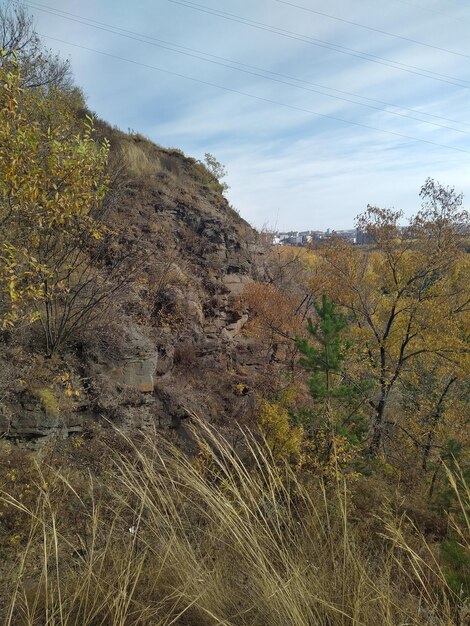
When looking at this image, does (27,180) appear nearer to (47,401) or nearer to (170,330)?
(47,401)

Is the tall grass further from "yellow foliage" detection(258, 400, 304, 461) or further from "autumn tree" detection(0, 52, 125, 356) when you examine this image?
"yellow foliage" detection(258, 400, 304, 461)

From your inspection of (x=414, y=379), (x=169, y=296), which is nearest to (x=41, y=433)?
(x=169, y=296)

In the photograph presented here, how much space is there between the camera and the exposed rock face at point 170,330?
9.68 meters

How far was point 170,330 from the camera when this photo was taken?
1338 cm

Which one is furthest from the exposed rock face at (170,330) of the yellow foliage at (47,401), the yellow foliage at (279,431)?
the yellow foliage at (279,431)

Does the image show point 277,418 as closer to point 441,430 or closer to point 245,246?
point 441,430

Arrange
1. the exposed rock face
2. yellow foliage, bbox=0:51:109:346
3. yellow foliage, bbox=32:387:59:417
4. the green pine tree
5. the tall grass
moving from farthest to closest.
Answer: the green pine tree → the exposed rock face → yellow foliage, bbox=32:387:59:417 → yellow foliage, bbox=0:51:109:346 → the tall grass

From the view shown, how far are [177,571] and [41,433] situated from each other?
710 centimetres

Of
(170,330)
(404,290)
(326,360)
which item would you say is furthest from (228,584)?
(404,290)

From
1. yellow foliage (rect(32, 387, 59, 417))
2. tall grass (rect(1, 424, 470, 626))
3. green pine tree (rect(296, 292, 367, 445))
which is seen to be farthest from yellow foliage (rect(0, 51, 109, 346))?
green pine tree (rect(296, 292, 367, 445))

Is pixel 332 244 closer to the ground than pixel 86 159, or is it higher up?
higher up

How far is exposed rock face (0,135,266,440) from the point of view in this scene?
31.8 ft

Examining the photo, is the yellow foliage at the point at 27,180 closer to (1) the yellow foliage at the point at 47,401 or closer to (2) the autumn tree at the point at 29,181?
(2) the autumn tree at the point at 29,181

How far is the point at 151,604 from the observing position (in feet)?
6.52
